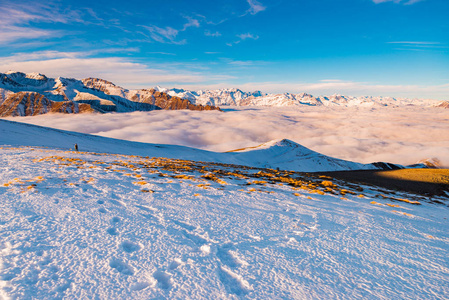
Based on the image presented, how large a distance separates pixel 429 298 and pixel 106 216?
32.0 feet

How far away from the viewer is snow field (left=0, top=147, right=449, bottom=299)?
5.09 m

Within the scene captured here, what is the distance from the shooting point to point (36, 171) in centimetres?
1481

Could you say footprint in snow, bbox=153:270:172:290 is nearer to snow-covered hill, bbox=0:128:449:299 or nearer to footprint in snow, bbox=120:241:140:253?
snow-covered hill, bbox=0:128:449:299

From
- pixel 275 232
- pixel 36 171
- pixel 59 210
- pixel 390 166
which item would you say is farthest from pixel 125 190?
pixel 390 166

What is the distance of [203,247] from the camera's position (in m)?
6.84

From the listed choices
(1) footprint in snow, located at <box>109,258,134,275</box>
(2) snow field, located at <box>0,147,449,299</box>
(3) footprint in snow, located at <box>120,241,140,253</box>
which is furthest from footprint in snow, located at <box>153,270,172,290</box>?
(3) footprint in snow, located at <box>120,241,140,253</box>

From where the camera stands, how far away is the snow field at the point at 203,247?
5094 millimetres

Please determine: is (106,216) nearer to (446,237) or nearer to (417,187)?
(446,237)

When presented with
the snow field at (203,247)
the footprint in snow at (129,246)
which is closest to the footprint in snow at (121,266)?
the snow field at (203,247)

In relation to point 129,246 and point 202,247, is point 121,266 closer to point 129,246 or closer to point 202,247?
point 129,246

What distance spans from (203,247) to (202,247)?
31 millimetres

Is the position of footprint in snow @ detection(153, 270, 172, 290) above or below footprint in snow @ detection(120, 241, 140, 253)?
above

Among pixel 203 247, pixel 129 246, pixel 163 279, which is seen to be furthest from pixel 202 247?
Answer: pixel 129 246

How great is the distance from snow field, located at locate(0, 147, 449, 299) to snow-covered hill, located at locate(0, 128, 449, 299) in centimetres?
3
